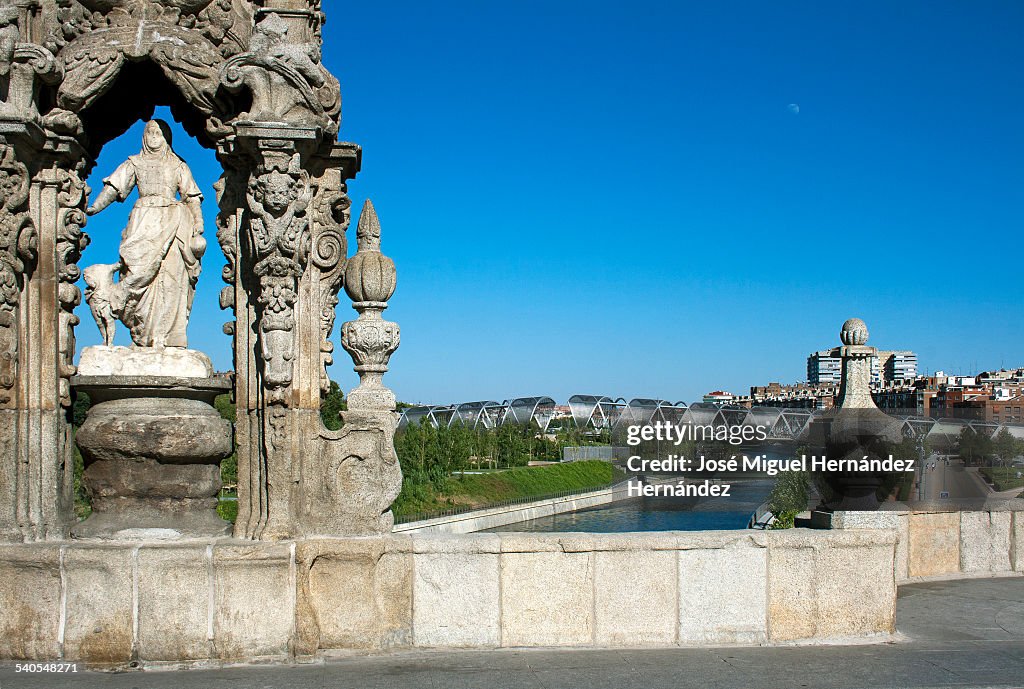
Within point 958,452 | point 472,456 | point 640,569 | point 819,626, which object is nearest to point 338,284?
point 640,569

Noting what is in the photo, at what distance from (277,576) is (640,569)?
8.31 feet

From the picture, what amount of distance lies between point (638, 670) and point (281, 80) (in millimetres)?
4724

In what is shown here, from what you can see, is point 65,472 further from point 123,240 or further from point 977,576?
point 977,576

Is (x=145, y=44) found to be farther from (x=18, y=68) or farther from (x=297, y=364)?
(x=297, y=364)

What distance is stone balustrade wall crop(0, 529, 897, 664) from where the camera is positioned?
256 inches

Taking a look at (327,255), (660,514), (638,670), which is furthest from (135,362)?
(660,514)

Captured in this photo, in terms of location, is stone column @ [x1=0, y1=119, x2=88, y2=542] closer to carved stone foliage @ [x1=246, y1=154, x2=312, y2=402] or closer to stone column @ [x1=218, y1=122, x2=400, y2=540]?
stone column @ [x1=218, y1=122, x2=400, y2=540]

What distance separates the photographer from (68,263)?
7270 mm

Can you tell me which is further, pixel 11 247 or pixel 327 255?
pixel 327 255

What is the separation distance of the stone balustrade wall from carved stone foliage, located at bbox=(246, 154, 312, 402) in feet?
4.26

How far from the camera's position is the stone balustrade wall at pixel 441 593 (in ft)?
21.3

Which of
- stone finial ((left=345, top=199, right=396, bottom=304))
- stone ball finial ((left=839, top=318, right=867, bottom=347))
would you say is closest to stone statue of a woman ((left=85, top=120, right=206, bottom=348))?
stone finial ((left=345, top=199, right=396, bottom=304))

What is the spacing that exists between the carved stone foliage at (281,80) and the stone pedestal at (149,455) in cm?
206

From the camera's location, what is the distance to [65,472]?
7.25m
